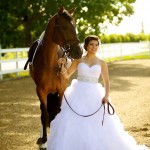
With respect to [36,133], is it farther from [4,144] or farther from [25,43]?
[25,43]

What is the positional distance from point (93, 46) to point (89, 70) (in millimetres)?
319

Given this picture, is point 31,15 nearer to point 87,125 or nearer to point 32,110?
point 32,110

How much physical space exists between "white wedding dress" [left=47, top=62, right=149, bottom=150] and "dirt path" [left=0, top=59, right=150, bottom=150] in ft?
3.92

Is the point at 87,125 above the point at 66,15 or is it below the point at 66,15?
below

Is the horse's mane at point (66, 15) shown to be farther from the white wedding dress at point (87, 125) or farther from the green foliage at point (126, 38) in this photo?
the green foliage at point (126, 38)

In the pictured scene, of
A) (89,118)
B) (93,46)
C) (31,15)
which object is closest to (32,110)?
(89,118)

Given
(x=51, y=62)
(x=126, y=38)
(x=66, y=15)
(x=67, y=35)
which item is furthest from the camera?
(x=126, y=38)

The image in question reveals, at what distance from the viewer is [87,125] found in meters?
5.21

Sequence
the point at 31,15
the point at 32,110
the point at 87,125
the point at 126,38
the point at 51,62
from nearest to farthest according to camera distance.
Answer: the point at 87,125, the point at 51,62, the point at 32,110, the point at 31,15, the point at 126,38

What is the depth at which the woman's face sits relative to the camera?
206 inches

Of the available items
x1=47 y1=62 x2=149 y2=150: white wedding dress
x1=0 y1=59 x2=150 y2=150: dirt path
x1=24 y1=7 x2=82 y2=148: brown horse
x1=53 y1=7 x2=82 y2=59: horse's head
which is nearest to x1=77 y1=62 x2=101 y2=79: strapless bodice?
x1=47 y1=62 x2=149 y2=150: white wedding dress

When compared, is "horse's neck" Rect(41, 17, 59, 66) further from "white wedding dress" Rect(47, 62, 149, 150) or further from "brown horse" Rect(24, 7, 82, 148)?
"white wedding dress" Rect(47, 62, 149, 150)

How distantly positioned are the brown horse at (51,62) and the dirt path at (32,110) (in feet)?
2.08

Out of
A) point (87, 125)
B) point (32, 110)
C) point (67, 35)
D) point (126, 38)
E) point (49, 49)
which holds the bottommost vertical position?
point (32, 110)
